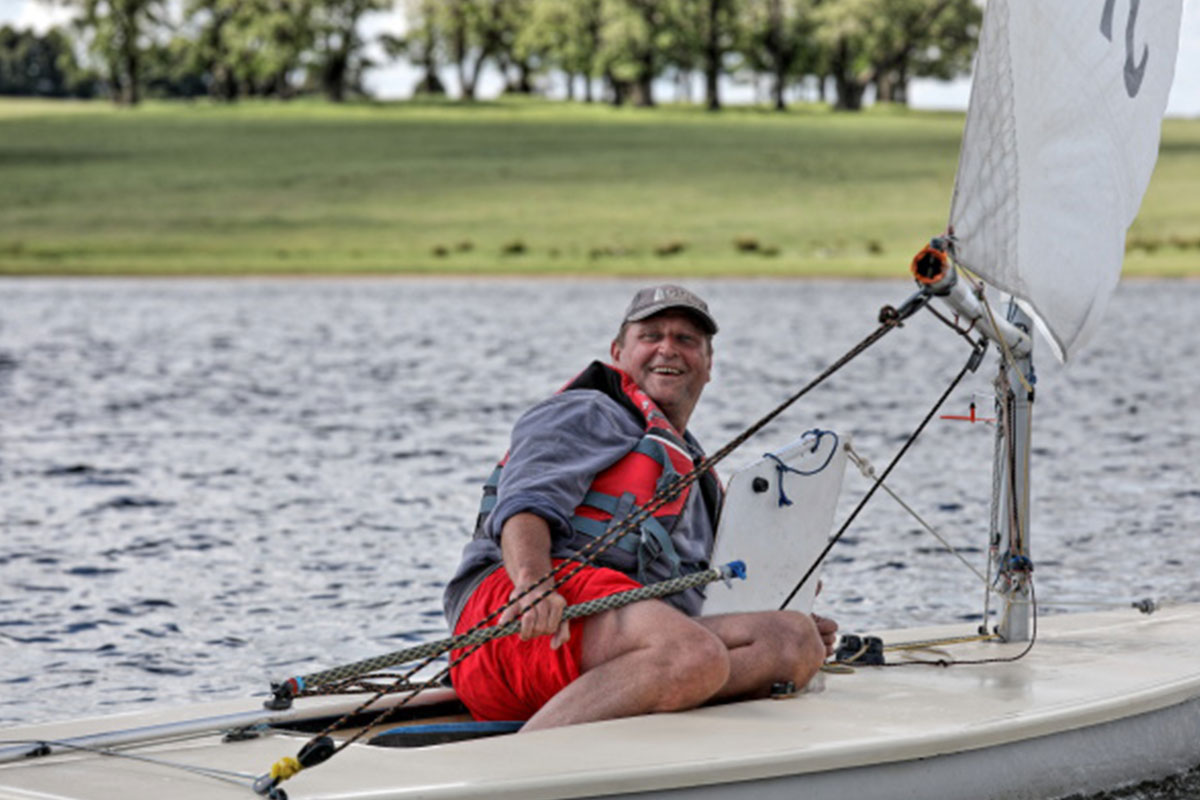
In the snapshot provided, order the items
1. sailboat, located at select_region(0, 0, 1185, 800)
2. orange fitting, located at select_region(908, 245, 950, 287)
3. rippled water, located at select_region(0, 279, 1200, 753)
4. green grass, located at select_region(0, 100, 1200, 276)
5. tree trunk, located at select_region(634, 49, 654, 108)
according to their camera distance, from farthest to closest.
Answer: tree trunk, located at select_region(634, 49, 654, 108)
green grass, located at select_region(0, 100, 1200, 276)
rippled water, located at select_region(0, 279, 1200, 753)
orange fitting, located at select_region(908, 245, 950, 287)
sailboat, located at select_region(0, 0, 1185, 800)

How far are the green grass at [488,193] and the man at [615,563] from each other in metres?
38.0

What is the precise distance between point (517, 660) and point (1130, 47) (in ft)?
9.41

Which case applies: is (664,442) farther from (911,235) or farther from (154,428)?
(911,235)

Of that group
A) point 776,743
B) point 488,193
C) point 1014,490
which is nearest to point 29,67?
point 488,193

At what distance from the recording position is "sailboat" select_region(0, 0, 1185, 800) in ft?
15.3

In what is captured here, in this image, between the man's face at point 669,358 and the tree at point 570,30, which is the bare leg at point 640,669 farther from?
the tree at point 570,30

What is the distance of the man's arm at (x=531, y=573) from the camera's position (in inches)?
199

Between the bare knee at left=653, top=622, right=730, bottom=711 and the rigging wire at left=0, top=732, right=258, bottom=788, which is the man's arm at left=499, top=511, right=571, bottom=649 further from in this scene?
the rigging wire at left=0, top=732, right=258, bottom=788

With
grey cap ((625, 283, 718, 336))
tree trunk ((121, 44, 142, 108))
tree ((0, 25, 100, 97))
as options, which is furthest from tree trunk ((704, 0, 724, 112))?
grey cap ((625, 283, 718, 336))

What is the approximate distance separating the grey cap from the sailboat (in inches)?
23.8

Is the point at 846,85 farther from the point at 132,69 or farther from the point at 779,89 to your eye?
the point at 132,69

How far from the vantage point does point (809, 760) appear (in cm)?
483

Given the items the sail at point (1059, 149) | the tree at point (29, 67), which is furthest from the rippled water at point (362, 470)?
the tree at point (29, 67)

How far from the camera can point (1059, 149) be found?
629 centimetres
